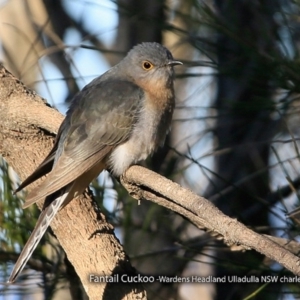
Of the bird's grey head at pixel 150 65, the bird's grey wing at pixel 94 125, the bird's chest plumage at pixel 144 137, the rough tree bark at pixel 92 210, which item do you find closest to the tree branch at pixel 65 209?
the rough tree bark at pixel 92 210

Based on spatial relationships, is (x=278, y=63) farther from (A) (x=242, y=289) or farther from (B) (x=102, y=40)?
(B) (x=102, y=40)

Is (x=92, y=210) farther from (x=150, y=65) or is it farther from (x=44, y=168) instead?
(x=150, y=65)

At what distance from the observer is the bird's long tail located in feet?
9.79

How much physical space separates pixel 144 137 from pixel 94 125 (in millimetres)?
287

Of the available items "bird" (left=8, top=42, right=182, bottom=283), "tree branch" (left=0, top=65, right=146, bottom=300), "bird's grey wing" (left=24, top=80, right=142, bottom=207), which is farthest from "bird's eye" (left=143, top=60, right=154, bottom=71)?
"tree branch" (left=0, top=65, right=146, bottom=300)

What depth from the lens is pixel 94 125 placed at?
3826mm

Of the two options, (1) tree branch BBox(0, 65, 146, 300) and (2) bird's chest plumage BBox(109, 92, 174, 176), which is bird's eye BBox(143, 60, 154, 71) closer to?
(2) bird's chest plumage BBox(109, 92, 174, 176)

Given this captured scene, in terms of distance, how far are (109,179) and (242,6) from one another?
1.63 m

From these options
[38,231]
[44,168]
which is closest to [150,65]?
[44,168]

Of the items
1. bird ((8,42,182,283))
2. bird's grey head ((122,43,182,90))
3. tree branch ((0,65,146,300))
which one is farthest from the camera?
bird's grey head ((122,43,182,90))

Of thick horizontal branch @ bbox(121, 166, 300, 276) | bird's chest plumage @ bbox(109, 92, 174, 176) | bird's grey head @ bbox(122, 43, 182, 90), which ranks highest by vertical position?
bird's grey head @ bbox(122, 43, 182, 90)

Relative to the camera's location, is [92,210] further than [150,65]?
No

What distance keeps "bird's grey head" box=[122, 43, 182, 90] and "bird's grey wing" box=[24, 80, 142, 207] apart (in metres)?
0.13

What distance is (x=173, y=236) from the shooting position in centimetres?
456
